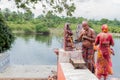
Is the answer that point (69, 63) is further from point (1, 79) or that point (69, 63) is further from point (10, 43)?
point (10, 43)

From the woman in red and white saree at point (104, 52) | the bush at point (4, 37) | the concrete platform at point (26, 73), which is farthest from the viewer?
the bush at point (4, 37)

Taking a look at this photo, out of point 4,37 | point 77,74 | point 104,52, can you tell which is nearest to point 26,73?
point 4,37

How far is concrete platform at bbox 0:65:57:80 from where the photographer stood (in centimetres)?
882

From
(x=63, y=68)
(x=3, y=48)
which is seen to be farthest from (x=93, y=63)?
(x=3, y=48)

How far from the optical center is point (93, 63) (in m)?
5.90

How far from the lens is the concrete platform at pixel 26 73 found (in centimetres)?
882

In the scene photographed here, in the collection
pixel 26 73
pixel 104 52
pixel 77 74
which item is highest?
pixel 104 52

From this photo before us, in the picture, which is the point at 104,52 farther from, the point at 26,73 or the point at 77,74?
the point at 26,73

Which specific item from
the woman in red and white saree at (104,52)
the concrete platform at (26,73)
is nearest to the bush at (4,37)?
the concrete platform at (26,73)

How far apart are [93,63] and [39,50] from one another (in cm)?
1977

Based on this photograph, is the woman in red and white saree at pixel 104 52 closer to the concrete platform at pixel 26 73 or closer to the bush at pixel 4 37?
the concrete platform at pixel 26 73

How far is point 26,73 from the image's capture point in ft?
31.6

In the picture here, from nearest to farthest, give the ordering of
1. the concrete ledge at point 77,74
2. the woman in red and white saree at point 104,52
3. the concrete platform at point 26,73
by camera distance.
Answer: the concrete ledge at point 77,74
the woman in red and white saree at point 104,52
the concrete platform at point 26,73

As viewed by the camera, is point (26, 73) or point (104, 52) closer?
point (104, 52)
